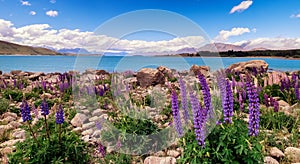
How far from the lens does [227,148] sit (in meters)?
2.87

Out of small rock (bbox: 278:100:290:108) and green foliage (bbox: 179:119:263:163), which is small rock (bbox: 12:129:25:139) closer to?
green foliage (bbox: 179:119:263:163)

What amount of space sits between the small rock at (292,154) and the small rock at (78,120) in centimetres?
435

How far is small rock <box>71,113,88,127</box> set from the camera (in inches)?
227

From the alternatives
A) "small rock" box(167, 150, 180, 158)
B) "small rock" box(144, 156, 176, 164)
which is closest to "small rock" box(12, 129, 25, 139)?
"small rock" box(144, 156, 176, 164)

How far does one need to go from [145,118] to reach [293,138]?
2.79 metres

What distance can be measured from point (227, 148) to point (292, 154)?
1748 mm

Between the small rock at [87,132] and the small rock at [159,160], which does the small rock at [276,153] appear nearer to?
the small rock at [159,160]

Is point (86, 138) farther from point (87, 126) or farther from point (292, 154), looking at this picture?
point (292, 154)

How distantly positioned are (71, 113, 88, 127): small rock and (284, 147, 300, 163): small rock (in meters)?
4.35

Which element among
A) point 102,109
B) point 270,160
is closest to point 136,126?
point 270,160

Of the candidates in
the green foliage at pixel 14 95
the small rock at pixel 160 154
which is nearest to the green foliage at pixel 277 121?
the small rock at pixel 160 154

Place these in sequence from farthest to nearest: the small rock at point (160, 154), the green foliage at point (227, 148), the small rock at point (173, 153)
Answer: the small rock at point (160, 154) < the small rock at point (173, 153) < the green foliage at point (227, 148)

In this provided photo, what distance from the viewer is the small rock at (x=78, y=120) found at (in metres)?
5.76

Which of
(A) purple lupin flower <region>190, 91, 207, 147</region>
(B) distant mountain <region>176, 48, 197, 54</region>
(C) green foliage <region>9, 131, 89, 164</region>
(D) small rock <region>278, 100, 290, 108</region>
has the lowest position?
(D) small rock <region>278, 100, 290, 108</region>
